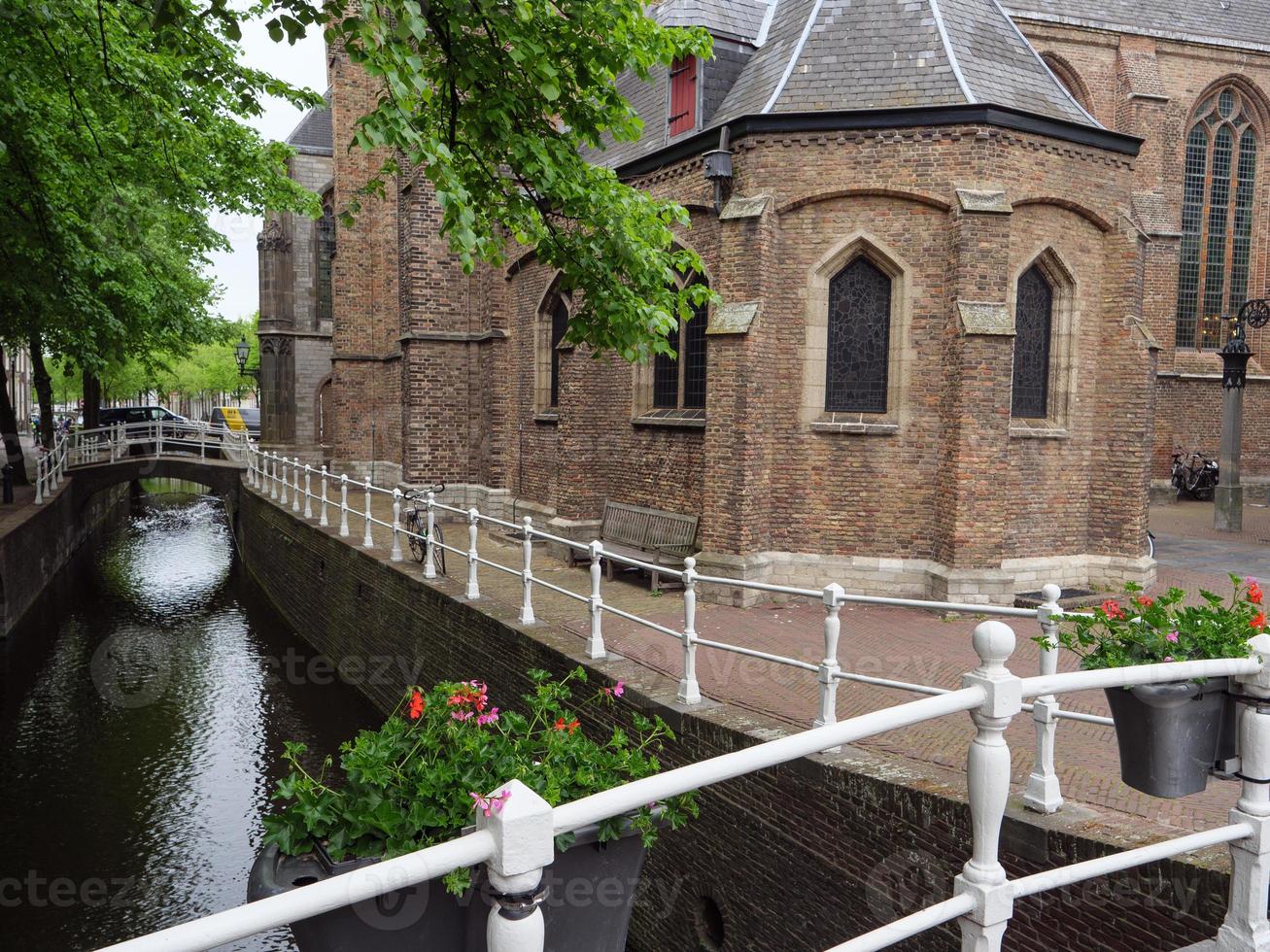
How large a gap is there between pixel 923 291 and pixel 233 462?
905 inches

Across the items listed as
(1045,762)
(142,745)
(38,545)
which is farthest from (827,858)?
(38,545)

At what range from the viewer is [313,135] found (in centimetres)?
3400

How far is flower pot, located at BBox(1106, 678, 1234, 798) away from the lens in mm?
2869

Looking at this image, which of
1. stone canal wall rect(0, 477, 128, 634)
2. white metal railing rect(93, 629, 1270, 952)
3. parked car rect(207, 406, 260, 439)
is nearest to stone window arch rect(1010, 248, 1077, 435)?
white metal railing rect(93, 629, 1270, 952)

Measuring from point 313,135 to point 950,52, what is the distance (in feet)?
96.3

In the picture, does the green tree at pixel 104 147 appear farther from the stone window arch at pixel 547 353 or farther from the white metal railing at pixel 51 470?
the white metal railing at pixel 51 470

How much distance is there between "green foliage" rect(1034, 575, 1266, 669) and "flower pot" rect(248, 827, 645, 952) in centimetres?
→ 202

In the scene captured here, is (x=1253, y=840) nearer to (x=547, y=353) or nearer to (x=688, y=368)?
(x=688, y=368)

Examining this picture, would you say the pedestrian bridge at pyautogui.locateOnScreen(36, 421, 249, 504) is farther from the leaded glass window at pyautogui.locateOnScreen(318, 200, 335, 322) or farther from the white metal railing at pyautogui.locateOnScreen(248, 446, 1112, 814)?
the white metal railing at pyautogui.locateOnScreen(248, 446, 1112, 814)

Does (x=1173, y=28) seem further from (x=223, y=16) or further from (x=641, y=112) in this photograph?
(x=223, y=16)

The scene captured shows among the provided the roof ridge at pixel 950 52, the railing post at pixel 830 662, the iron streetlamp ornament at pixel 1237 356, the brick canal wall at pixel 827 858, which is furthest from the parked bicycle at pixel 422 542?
the iron streetlamp ornament at pixel 1237 356

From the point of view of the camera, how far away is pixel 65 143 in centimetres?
1122

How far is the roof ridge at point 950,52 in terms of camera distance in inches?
404

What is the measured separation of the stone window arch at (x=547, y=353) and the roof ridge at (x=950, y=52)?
7240 mm
